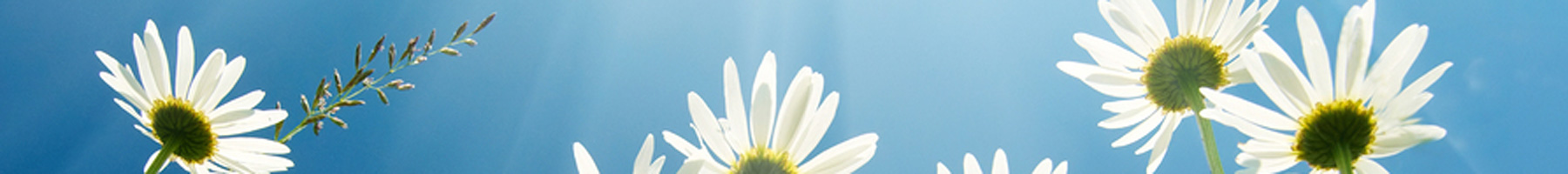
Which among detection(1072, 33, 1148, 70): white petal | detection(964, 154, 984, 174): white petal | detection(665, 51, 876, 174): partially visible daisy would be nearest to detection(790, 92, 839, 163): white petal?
detection(665, 51, 876, 174): partially visible daisy

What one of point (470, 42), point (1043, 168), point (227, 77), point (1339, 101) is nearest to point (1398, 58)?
point (1339, 101)

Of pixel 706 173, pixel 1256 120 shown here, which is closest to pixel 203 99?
pixel 706 173

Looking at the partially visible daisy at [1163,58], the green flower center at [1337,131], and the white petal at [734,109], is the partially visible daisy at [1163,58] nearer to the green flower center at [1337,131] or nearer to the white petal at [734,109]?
the green flower center at [1337,131]

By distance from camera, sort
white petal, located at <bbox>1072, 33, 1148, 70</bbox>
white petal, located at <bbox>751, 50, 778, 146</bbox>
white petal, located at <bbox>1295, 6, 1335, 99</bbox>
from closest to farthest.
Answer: white petal, located at <bbox>751, 50, 778, 146</bbox>, white petal, located at <bbox>1295, 6, 1335, 99</bbox>, white petal, located at <bbox>1072, 33, 1148, 70</bbox>

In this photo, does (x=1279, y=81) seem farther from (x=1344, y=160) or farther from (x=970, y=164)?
(x=970, y=164)

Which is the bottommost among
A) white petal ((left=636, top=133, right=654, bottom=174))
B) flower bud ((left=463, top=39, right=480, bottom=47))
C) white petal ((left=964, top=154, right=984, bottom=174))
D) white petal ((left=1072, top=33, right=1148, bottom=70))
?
white petal ((left=636, top=133, right=654, bottom=174))

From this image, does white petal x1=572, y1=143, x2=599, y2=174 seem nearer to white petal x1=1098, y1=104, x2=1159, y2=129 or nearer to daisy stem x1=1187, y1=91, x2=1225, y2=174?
daisy stem x1=1187, y1=91, x2=1225, y2=174
